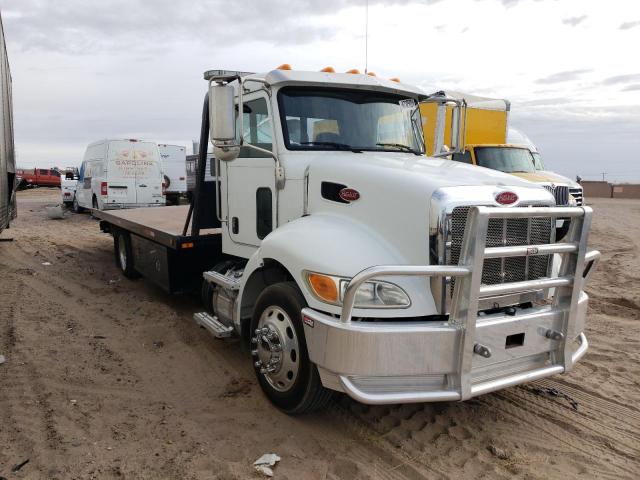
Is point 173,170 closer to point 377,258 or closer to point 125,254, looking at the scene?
point 125,254

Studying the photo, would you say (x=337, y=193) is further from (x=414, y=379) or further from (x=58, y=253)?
(x=58, y=253)

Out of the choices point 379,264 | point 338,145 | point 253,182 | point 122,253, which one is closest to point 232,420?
point 379,264

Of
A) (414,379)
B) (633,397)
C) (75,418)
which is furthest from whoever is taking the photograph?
(633,397)

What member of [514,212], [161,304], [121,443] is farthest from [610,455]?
[161,304]

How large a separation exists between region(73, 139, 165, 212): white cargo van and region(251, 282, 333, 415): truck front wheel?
41.2ft

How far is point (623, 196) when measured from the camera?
30234mm

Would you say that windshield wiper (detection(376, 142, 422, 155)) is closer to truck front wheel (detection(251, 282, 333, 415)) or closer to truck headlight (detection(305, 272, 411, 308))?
truck front wheel (detection(251, 282, 333, 415))

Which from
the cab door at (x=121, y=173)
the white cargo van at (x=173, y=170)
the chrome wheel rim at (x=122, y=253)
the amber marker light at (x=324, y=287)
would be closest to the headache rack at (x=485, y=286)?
the amber marker light at (x=324, y=287)

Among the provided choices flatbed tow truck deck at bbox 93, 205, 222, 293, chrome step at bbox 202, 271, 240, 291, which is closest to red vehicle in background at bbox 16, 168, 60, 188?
flatbed tow truck deck at bbox 93, 205, 222, 293

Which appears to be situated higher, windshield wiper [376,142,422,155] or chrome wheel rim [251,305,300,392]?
windshield wiper [376,142,422,155]

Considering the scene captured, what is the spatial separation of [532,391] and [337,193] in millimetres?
2337

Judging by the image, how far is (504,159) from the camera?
12086mm

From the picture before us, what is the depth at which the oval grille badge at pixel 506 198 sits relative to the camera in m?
3.23

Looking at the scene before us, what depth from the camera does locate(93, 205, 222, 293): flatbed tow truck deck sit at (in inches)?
218
